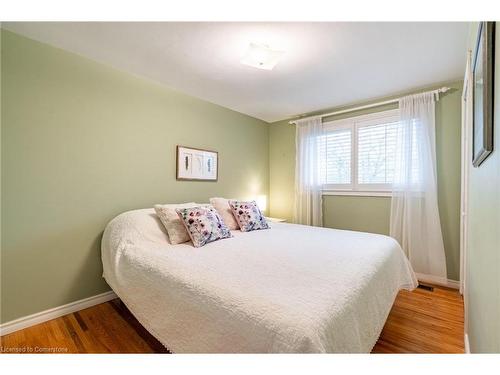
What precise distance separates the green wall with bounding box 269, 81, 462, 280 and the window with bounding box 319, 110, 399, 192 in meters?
0.14

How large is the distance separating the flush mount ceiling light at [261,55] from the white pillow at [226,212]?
1.50m

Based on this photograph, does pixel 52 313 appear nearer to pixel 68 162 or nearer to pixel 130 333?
pixel 130 333

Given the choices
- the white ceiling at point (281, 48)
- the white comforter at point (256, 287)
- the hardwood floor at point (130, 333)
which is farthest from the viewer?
the white ceiling at point (281, 48)

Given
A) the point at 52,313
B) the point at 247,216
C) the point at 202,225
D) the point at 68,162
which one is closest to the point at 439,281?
the point at 247,216

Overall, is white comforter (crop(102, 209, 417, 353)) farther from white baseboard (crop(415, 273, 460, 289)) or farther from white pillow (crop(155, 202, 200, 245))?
white baseboard (crop(415, 273, 460, 289))

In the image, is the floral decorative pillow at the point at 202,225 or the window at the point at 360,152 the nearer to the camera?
the floral decorative pillow at the point at 202,225

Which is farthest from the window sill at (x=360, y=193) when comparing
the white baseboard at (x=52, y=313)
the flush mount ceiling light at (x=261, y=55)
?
the white baseboard at (x=52, y=313)

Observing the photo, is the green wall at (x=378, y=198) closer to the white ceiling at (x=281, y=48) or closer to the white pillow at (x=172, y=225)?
the white ceiling at (x=281, y=48)

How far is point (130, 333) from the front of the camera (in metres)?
1.72

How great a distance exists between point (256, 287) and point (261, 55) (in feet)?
5.55

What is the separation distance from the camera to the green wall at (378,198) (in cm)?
250

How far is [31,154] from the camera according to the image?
1.79 meters
